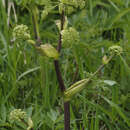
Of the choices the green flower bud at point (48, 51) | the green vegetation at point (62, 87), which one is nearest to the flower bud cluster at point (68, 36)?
the green flower bud at point (48, 51)

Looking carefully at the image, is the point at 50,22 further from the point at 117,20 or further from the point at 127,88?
the point at 127,88

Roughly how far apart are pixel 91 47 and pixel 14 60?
66 centimetres

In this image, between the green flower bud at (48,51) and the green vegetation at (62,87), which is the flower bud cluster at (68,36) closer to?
the green flower bud at (48,51)

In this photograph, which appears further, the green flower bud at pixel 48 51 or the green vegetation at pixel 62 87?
the green vegetation at pixel 62 87

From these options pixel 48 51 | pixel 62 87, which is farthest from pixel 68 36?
pixel 62 87

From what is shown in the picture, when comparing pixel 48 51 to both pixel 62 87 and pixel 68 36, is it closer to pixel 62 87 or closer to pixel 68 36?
pixel 68 36

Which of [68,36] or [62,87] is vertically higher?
[68,36]

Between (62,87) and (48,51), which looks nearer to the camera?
(48,51)

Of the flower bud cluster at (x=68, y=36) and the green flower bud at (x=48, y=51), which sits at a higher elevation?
the flower bud cluster at (x=68, y=36)

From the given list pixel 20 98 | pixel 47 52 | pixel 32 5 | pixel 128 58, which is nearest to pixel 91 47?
pixel 128 58

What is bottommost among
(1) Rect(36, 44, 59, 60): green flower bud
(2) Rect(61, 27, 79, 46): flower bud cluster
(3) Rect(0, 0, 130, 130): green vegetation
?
(3) Rect(0, 0, 130, 130): green vegetation

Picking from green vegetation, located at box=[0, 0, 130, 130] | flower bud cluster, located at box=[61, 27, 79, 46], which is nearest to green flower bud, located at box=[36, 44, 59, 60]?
flower bud cluster, located at box=[61, 27, 79, 46]

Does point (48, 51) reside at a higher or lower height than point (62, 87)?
higher

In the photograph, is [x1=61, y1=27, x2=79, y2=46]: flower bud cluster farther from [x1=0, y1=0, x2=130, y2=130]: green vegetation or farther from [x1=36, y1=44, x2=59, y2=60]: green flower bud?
[x1=0, y1=0, x2=130, y2=130]: green vegetation
